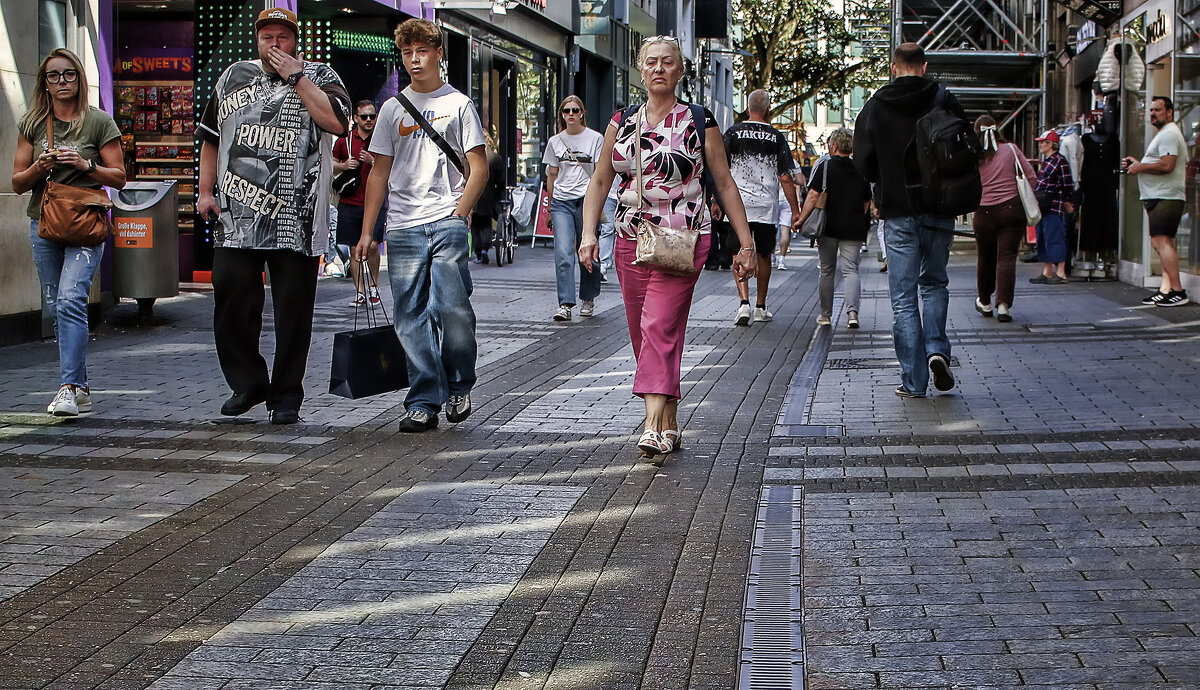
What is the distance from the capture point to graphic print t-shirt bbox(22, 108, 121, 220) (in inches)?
318

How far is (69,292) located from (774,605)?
4789 mm

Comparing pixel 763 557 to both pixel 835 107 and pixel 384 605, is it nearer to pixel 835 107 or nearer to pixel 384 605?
pixel 384 605

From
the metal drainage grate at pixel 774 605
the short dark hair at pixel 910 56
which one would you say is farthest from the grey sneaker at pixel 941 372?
the metal drainage grate at pixel 774 605

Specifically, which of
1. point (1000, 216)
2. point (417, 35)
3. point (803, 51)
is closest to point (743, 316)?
point (1000, 216)

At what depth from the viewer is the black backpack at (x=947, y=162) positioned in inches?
340

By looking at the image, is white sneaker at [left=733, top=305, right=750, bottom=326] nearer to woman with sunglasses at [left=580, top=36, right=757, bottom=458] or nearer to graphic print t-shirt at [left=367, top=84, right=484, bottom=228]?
graphic print t-shirt at [left=367, top=84, right=484, bottom=228]

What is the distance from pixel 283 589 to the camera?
4.70 metres

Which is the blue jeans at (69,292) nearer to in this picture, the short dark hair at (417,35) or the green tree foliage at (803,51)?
the short dark hair at (417,35)

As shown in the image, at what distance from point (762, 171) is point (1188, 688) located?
33.2 ft

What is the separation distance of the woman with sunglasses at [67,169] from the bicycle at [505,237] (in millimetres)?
13782

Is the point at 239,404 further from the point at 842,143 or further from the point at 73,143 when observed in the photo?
the point at 842,143

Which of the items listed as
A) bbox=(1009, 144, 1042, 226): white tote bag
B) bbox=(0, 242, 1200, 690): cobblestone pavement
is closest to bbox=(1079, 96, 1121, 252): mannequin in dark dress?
bbox=(1009, 144, 1042, 226): white tote bag

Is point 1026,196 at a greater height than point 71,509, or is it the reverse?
point 1026,196

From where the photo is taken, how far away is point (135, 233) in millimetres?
12703
